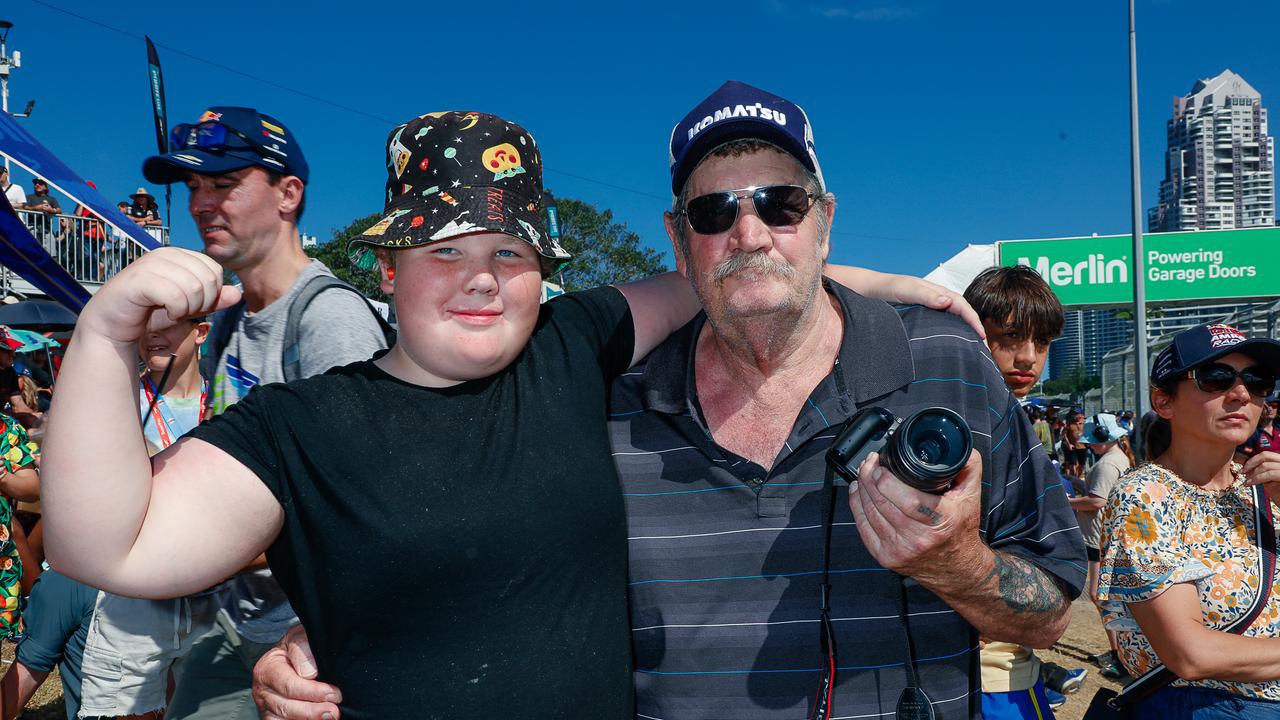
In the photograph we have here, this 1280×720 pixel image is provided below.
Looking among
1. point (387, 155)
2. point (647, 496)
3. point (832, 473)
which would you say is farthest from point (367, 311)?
point (832, 473)

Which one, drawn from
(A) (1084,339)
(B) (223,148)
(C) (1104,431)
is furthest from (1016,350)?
(A) (1084,339)

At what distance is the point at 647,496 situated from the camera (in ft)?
6.27

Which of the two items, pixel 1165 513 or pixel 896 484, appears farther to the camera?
pixel 1165 513

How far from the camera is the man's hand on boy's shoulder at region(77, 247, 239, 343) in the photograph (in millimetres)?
1204

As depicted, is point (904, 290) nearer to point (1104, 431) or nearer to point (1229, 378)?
point (1229, 378)

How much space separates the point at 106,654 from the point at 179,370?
118 cm

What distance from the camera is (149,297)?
1.21m

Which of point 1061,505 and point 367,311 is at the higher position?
point 367,311

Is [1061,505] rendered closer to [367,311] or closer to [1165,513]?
[1165,513]

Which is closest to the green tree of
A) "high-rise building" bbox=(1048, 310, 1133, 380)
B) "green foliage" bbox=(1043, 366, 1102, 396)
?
"green foliage" bbox=(1043, 366, 1102, 396)

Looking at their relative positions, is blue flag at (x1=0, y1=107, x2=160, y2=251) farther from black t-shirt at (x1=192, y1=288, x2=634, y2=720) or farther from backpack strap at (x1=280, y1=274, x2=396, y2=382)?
black t-shirt at (x1=192, y1=288, x2=634, y2=720)

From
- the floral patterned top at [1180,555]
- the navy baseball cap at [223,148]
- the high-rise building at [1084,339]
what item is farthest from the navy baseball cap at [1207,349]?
the high-rise building at [1084,339]

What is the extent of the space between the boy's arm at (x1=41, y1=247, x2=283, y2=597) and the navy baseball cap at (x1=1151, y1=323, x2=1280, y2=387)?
308cm

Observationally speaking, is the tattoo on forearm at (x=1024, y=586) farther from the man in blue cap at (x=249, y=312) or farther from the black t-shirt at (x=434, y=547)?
the man in blue cap at (x=249, y=312)
